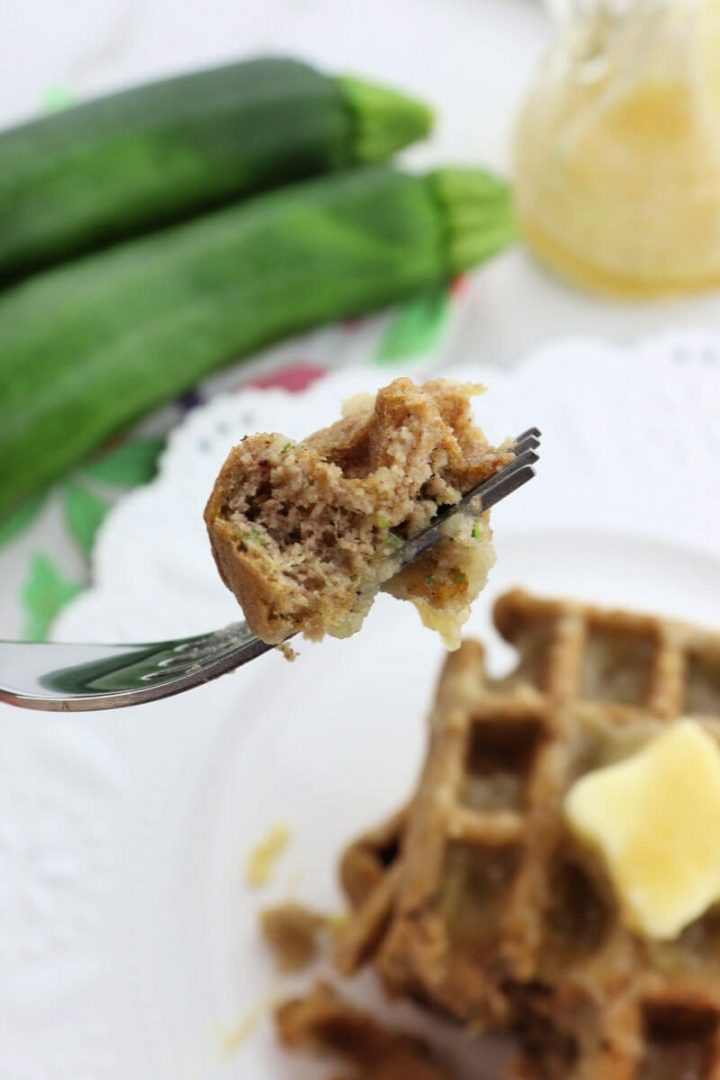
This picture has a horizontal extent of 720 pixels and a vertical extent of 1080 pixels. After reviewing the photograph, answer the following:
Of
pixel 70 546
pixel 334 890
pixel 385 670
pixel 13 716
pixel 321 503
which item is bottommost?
pixel 334 890

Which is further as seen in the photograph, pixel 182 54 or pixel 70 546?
pixel 182 54

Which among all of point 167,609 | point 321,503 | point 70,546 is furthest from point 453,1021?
point 70,546

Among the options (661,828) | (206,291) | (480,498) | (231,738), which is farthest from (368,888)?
(206,291)

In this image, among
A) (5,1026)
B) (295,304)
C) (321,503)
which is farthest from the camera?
(295,304)

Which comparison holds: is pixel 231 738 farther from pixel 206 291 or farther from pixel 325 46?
pixel 325 46

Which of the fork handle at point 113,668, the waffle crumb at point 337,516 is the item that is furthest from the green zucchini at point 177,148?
the waffle crumb at point 337,516

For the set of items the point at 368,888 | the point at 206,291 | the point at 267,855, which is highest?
the point at 206,291

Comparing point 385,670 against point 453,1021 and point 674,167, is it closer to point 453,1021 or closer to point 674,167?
point 453,1021
